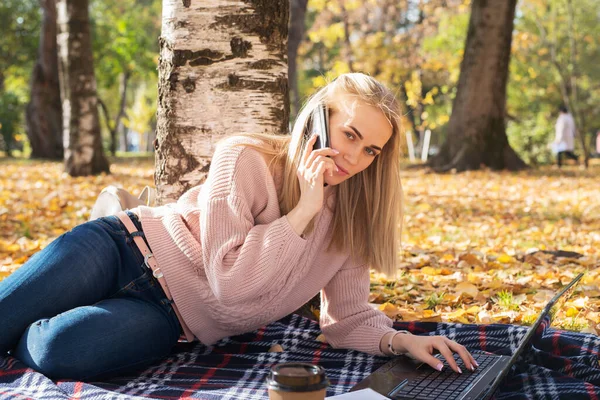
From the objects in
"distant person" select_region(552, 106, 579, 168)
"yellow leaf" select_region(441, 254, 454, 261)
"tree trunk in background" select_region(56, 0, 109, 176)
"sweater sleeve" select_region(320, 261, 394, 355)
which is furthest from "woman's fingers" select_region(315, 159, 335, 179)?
"distant person" select_region(552, 106, 579, 168)

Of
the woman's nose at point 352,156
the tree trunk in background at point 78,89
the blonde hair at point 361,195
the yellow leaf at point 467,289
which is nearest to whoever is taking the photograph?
the woman's nose at point 352,156

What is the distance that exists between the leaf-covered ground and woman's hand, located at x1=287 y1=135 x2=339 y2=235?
1.20 m

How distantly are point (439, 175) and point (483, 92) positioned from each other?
1.81 meters

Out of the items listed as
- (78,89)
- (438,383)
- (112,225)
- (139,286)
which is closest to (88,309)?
A: (139,286)

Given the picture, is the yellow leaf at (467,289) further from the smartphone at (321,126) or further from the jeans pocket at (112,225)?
the jeans pocket at (112,225)

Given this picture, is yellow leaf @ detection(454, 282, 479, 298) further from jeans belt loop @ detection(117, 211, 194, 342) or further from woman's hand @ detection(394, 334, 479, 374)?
jeans belt loop @ detection(117, 211, 194, 342)

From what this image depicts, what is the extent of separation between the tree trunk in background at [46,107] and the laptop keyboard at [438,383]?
17781 millimetres

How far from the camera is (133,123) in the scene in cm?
4850

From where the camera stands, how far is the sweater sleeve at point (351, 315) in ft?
9.90

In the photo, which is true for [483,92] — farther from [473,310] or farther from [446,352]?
[446,352]

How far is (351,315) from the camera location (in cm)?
309

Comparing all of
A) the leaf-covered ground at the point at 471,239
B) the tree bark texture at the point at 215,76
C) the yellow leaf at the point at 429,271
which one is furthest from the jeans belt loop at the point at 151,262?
the yellow leaf at the point at 429,271

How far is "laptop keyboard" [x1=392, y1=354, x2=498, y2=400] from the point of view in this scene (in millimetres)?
2383

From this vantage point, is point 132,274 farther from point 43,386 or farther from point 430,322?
point 430,322
